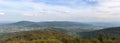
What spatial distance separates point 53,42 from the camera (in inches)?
6693

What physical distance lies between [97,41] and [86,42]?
11014 mm

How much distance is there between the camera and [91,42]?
166750 mm

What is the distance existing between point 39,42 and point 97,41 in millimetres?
48829

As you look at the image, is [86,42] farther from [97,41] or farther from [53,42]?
[53,42]

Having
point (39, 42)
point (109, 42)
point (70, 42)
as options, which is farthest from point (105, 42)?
point (39, 42)

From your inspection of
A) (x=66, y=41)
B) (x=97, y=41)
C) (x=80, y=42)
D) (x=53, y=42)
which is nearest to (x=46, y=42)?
(x=53, y=42)

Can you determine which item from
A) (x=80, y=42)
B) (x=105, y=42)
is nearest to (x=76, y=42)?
(x=80, y=42)

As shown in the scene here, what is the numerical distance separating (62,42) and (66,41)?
519 cm

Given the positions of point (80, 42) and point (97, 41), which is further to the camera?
point (80, 42)

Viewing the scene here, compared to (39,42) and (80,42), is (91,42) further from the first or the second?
(39,42)

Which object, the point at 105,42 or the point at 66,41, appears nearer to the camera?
the point at 105,42

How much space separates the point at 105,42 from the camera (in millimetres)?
164125

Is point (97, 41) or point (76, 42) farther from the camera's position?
point (76, 42)

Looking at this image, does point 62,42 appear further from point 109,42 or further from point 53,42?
point 109,42
